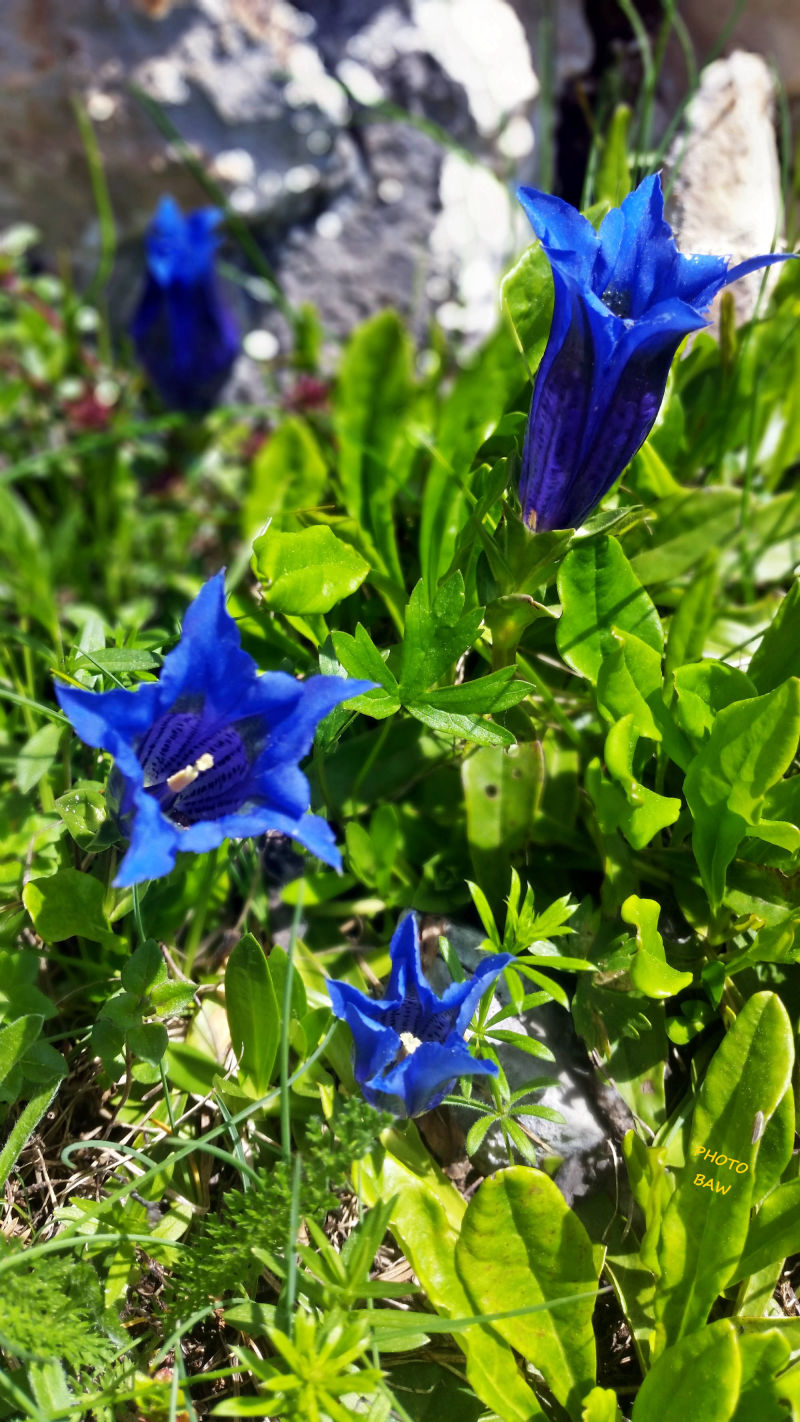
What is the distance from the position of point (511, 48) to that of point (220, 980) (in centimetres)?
250

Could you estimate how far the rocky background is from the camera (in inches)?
101

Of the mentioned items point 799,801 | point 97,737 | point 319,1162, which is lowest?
point 319,1162

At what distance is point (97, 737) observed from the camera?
36.1 inches

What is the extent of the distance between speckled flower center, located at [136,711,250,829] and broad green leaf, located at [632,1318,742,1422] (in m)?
0.67

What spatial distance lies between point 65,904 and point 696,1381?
0.78 metres

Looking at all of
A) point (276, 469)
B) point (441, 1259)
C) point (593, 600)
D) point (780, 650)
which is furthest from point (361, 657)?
point (276, 469)

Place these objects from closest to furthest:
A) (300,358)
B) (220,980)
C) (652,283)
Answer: (652,283)
(220,980)
(300,358)

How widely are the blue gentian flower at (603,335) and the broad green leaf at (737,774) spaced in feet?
0.95

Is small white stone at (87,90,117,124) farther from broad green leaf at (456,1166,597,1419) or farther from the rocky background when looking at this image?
broad green leaf at (456,1166,597,1419)

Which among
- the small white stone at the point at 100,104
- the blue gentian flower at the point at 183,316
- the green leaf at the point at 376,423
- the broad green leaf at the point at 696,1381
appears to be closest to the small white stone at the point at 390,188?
the blue gentian flower at the point at 183,316

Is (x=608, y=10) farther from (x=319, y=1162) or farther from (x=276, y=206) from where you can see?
(x=319, y=1162)

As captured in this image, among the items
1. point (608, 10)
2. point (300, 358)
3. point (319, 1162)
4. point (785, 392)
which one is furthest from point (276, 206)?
point (319, 1162)

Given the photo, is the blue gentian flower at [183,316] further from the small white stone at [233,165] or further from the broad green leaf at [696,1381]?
the broad green leaf at [696,1381]

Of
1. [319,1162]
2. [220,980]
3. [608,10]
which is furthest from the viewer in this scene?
[608,10]
